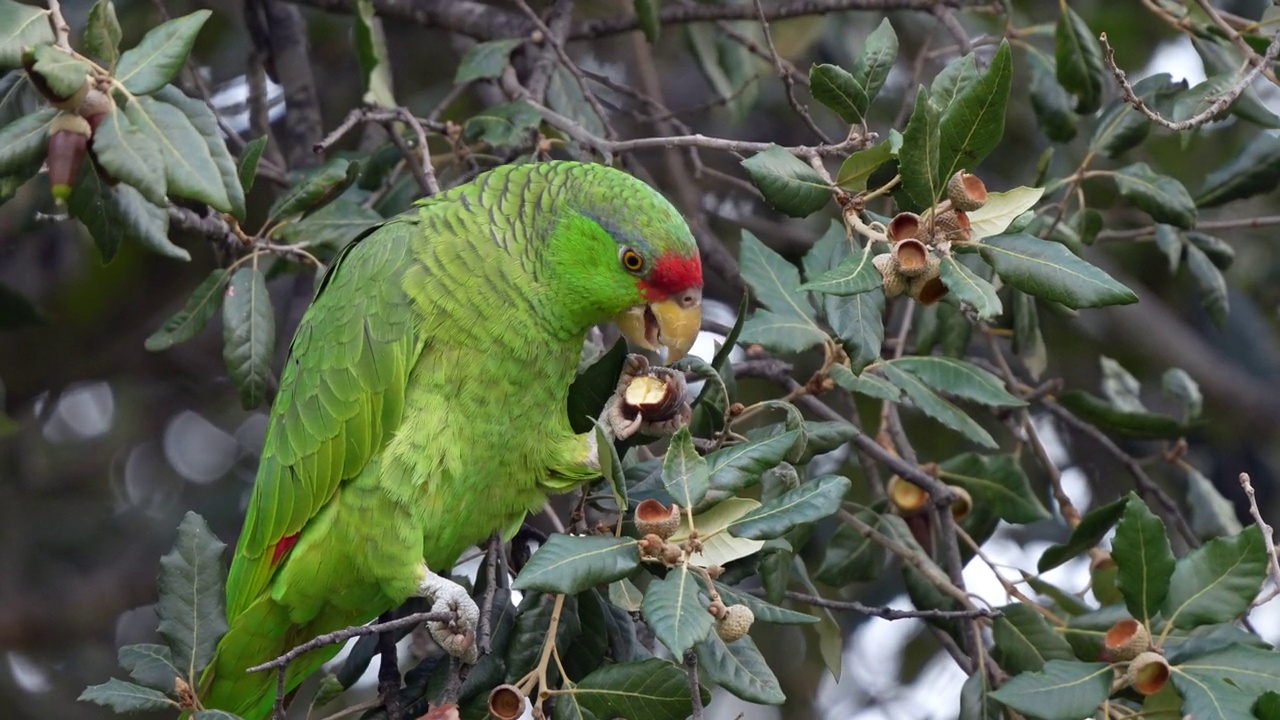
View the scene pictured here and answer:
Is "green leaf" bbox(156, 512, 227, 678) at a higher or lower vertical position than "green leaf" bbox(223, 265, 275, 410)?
lower

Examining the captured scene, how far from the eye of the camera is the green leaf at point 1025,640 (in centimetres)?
213

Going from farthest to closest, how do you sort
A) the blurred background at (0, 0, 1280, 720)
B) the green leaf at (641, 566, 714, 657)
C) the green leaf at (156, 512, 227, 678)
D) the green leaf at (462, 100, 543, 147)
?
the blurred background at (0, 0, 1280, 720)
the green leaf at (462, 100, 543, 147)
the green leaf at (156, 512, 227, 678)
the green leaf at (641, 566, 714, 657)

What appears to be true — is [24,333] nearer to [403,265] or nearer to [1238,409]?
[403,265]

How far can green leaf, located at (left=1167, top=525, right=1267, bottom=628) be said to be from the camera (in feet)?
5.84

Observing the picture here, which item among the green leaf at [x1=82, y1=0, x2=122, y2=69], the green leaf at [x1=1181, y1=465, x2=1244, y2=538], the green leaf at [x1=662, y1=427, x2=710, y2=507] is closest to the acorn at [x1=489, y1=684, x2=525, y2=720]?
the green leaf at [x1=662, y1=427, x2=710, y2=507]

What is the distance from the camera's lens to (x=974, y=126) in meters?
1.69

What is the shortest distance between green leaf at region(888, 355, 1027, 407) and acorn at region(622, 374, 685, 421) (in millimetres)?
445

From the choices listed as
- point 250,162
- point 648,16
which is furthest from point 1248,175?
point 250,162

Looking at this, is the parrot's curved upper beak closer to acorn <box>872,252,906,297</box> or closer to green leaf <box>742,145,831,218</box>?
green leaf <box>742,145,831,218</box>

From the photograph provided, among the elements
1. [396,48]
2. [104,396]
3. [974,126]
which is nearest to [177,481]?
[104,396]

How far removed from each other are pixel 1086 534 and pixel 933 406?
0.44 m

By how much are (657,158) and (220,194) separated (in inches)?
97.6

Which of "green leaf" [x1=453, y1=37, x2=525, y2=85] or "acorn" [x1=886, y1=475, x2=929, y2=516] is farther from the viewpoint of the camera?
"green leaf" [x1=453, y1=37, x2=525, y2=85]

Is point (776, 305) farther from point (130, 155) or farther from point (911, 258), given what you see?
point (130, 155)
